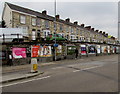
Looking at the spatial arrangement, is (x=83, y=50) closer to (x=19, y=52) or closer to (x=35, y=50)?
(x=35, y=50)

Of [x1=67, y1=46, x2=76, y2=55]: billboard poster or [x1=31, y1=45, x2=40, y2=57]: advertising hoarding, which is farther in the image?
[x1=67, y1=46, x2=76, y2=55]: billboard poster

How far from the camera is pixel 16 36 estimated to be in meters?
19.6

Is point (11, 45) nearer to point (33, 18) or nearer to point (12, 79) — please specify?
point (12, 79)

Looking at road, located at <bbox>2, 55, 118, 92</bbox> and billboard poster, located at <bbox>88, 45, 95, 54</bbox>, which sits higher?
billboard poster, located at <bbox>88, 45, 95, 54</bbox>

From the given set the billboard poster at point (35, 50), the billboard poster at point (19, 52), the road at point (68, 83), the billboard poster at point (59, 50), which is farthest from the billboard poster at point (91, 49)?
the road at point (68, 83)

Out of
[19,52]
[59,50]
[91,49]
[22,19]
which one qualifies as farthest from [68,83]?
[22,19]

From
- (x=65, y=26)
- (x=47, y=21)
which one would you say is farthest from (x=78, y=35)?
(x=47, y=21)

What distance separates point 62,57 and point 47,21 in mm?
15899

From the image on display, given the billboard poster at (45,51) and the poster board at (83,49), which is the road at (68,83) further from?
the poster board at (83,49)

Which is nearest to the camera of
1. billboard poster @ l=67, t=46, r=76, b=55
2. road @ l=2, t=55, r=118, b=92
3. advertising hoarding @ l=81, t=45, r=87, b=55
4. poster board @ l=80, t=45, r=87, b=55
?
road @ l=2, t=55, r=118, b=92

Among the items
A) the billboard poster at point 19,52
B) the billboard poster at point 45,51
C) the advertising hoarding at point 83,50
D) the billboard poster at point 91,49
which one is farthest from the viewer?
the billboard poster at point 91,49

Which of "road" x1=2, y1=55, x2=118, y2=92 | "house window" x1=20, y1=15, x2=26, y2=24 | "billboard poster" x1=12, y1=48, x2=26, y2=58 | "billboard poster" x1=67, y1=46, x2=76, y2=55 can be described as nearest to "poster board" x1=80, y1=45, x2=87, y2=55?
"billboard poster" x1=67, y1=46, x2=76, y2=55

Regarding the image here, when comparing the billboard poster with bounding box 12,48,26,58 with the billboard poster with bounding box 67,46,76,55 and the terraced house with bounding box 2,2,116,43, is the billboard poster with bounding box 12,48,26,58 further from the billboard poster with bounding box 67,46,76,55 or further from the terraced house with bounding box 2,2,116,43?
the billboard poster with bounding box 67,46,76,55

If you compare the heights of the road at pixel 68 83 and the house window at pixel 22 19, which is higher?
the house window at pixel 22 19
